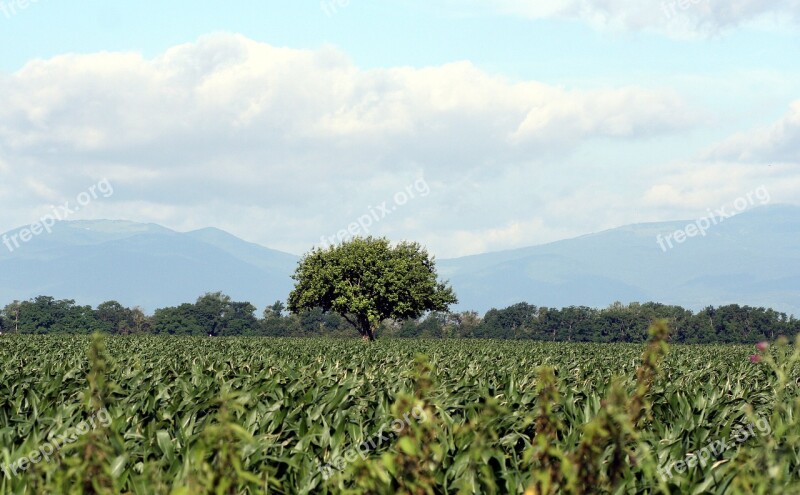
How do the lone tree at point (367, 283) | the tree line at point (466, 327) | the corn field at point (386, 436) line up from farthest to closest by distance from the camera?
1. the tree line at point (466, 327)
2. the lone tree at point (367, 283)
3. the corn field at point (386, 436)

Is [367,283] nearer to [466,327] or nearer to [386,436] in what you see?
[386,436]

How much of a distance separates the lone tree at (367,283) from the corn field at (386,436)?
63136 millimetres

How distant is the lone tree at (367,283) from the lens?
7719cm

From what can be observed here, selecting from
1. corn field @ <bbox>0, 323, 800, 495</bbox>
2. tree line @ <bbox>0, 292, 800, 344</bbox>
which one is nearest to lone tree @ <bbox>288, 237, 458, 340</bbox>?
tree line @ <bbox>0, 292, 800, 344</bbox>

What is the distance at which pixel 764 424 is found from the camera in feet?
33.4

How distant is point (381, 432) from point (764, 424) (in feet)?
16.2

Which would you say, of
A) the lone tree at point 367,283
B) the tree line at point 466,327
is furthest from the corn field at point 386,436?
the tree line at point 466,327

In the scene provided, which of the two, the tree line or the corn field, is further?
the tree line

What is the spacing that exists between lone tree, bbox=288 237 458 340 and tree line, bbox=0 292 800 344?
52.5 metres

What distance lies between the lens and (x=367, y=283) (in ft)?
255

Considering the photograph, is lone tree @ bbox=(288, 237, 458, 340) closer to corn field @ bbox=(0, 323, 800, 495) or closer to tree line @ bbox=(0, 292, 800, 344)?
tree line @ bbox=(0, 292, 800, 344)

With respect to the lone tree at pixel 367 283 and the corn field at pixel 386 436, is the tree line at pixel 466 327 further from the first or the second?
the corn field at pixel 386 436

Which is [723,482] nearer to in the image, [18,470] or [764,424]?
[764,424]

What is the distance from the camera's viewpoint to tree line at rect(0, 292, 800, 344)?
135375 mm
